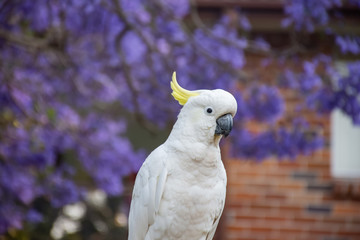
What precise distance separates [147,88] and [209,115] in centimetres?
244

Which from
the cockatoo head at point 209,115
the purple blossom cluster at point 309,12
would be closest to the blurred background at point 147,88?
the purple blossom cluster at point 309,12

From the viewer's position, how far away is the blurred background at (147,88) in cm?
390

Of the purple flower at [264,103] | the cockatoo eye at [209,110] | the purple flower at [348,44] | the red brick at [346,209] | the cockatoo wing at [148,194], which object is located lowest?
the cockatoo wing at [148,194]

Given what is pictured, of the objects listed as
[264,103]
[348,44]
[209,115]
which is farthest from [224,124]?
[264,103]

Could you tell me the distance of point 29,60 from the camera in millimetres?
4473

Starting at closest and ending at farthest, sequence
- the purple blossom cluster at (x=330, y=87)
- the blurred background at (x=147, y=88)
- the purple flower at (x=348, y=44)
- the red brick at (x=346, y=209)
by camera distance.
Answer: the purple flower at (x=348, y=44), the purple blossom cluster at (x=330, y=87), the blurred background at (x=147, y=88), the red brick at (x=346, y=209)

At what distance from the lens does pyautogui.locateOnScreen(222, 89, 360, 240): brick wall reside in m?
5.72

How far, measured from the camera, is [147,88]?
458 cm

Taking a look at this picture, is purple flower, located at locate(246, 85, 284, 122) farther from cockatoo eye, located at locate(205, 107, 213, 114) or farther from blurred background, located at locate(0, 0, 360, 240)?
cockatoo eye, located at locate(205, 107, 213, 114)

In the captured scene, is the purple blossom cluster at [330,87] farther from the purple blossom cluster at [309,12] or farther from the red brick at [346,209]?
the red brick at [346,209]

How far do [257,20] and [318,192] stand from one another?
1.79 meters

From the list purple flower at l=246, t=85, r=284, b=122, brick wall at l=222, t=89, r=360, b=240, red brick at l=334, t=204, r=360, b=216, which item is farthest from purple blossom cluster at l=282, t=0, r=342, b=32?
red brick at l=334, t=204, r=360, b=216

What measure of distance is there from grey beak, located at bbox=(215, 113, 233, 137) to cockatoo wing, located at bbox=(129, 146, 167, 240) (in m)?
0.27

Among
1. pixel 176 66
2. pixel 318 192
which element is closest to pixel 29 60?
pixel 176 66
